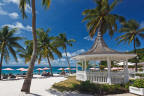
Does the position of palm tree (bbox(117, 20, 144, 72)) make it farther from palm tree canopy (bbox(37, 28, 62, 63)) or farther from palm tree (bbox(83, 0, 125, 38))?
palm tree canopy (bbox(37, 28, 62, 63))

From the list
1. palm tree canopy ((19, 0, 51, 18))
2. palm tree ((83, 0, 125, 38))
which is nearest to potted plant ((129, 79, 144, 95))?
palm tree canopy ((19, 0, 51, 18))

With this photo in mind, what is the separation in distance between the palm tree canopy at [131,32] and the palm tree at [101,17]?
9244 mm

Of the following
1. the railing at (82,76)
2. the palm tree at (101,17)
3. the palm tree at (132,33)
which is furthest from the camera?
the palm tree at (132,33)

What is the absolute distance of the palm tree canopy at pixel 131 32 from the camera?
94.1 ft

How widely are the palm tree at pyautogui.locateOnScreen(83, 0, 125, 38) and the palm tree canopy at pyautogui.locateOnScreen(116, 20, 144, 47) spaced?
9244 mm

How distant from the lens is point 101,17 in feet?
69.0

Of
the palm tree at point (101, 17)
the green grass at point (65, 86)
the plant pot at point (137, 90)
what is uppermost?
the palm tree at point (101, 17)

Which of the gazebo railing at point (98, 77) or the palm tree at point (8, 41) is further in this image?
the palm tree at point (8, 41)

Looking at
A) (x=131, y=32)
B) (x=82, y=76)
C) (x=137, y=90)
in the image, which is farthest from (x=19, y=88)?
(x=131, y=32)

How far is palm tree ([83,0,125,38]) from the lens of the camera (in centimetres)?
2060

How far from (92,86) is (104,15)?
1458 centimetres

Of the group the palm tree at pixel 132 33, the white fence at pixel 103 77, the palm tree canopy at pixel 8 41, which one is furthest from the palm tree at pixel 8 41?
the palm tree at pixel 132 33

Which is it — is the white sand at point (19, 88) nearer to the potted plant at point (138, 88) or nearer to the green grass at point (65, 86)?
the green grass at point (65, 86)

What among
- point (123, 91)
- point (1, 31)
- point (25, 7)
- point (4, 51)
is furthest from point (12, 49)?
point (123, 91)
